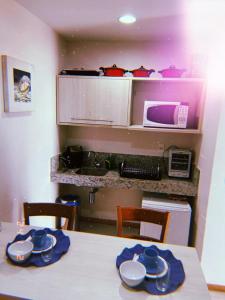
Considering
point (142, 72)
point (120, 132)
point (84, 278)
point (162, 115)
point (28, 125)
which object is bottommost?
point (84, 278)

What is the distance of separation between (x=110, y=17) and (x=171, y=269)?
1.98 meters

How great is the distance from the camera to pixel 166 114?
2398 millimetres

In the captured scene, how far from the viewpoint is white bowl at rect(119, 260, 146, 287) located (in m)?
0.99

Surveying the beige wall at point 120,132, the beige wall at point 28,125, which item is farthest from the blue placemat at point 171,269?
the beige wall at point 120,132

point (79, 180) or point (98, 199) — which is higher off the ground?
point (79, 180)

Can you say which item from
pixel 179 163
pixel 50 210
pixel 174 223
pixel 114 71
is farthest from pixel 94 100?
pixel 174 223

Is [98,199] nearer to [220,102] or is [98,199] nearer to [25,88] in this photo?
[25,88]

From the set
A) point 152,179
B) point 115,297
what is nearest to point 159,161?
point 152,179

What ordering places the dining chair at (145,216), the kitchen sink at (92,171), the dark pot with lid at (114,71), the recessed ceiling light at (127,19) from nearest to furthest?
the dining chair at (145,216)
the recessed ceiling light at (127,19)
the dark pot with lid at (114,71)
the kitchen sink at (92,171)

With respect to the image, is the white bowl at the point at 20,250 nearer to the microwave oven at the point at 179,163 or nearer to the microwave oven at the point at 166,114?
the microwave oven at the point at 166,114

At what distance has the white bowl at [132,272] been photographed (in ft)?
3.25

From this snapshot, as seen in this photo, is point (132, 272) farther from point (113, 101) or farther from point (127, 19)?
point (127, 19)

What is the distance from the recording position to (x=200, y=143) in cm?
237

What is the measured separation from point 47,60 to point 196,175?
201 cm
